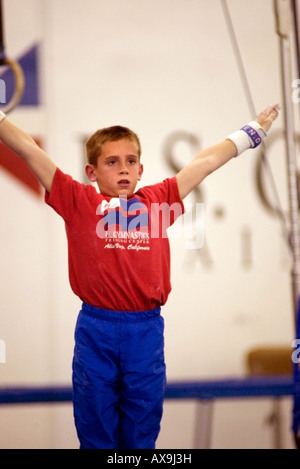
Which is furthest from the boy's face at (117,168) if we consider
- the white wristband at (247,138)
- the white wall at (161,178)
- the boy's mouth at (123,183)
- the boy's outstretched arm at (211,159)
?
the white wall at (161,178)

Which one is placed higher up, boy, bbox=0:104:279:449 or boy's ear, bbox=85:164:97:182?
boy's ear, bbox=85:164:97:182

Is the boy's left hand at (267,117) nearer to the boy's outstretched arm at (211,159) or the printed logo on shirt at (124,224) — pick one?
the boy's outstretched arm at (211,159)

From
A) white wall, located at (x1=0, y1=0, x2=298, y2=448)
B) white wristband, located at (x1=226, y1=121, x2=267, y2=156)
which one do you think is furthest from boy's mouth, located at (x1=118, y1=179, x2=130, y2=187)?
white wall, located at (x1=0, y1=0, x2=298, y2=448)

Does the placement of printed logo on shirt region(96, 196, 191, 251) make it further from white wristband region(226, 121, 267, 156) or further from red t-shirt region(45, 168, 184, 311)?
white wristband region(226, 121, 267, 156)

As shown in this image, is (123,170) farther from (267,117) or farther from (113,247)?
(267,117)

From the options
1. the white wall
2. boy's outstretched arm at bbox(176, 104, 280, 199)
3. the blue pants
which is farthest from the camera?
the white wall

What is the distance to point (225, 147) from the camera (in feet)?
4.10

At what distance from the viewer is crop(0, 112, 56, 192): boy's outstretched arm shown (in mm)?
1140

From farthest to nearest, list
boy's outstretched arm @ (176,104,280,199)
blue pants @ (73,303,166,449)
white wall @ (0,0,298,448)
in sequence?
white wall @ (0,0,298,448) < boy's outstretched arm @ (176,104,280,199) < blue pants @ (73,303,166,449)

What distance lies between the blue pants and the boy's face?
0.25 metres

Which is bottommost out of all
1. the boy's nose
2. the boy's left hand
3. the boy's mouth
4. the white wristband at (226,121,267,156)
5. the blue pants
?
the blue pants

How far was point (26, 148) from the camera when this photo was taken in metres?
1.14

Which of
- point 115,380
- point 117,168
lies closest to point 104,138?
point 117,168

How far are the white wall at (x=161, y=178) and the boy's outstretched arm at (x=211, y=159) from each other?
2.26 feet
